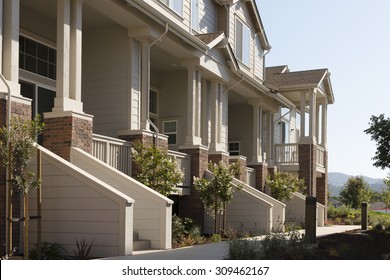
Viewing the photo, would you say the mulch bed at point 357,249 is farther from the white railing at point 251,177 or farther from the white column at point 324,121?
the white column at point 324,121

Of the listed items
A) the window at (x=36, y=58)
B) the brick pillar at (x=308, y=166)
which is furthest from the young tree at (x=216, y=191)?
the brick pillar at (x=308, y=166)

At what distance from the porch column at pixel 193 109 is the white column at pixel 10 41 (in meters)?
8.47

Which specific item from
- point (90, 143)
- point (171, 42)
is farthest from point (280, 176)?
point (90, 143)

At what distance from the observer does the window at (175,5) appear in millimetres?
20095

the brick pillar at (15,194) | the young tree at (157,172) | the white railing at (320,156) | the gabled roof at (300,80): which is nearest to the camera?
the brick pillar at (15,194)

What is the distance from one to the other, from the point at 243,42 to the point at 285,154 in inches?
266

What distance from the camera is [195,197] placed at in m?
20.0

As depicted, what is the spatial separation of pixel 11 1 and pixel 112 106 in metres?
5.43

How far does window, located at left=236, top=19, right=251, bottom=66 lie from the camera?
26.4 m

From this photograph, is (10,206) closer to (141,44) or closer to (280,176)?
(141,44)

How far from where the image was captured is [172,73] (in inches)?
903

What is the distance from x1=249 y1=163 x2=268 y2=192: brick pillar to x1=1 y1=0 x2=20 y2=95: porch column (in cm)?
1531

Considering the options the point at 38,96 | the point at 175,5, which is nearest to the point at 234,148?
the point at 175,5

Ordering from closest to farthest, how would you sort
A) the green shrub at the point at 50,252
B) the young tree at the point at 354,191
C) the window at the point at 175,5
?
1. the green shrub at the point at 50,252
2. the window at the point at 175,5
3. the young tree at the point at 354,191
